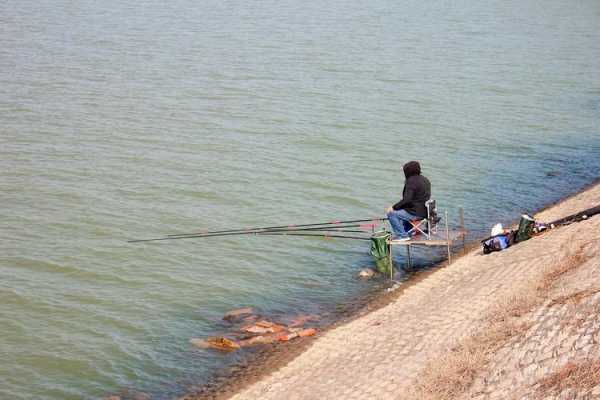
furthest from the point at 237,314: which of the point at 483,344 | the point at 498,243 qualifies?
the point at 483,344

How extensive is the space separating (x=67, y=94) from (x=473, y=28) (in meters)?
26.3

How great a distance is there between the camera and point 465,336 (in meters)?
12.6

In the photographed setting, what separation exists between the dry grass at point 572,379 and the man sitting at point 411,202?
672 cm

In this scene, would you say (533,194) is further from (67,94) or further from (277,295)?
(67,94)

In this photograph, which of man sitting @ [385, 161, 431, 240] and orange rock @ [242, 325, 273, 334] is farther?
man sitting @ [385, 161, 431, 240]

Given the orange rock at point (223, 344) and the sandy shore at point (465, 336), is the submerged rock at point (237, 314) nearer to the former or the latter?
the orange rock at point (223, 344)

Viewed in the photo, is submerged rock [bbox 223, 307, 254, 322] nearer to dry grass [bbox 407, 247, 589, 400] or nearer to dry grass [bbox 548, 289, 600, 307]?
dry grass [bbox 407, 247, 589, 400]

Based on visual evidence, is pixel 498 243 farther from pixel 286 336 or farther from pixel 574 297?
pixel 574 297

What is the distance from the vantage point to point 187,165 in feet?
79.5

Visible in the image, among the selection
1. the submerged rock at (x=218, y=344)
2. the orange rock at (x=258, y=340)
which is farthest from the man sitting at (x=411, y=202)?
the submerged rock at (x=218, y=344)

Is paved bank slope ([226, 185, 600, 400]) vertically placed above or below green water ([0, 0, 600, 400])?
below

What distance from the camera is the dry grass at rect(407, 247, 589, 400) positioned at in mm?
11117

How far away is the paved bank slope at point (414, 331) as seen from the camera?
1231cm

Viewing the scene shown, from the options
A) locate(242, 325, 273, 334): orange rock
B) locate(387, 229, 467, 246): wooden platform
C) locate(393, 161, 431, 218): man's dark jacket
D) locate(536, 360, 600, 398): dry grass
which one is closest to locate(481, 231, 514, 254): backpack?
locate(387, 229, 467, 246): wooden platform
